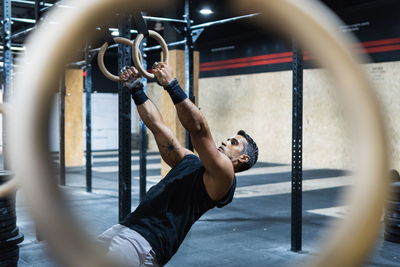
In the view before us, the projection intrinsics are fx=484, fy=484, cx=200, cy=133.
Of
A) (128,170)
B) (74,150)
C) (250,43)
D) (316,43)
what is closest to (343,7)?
(250,43)

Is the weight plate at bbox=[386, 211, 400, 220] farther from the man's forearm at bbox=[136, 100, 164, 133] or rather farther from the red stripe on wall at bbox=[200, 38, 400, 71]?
the red stripe on wall at bbox=[200, 38, 400, 71]

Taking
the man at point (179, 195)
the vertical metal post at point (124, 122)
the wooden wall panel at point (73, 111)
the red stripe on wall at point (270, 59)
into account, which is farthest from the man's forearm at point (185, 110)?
the wooden wall panel at point (73, 111)

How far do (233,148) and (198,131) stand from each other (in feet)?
1.29

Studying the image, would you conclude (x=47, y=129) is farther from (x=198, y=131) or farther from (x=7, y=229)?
(x=7, y=229)

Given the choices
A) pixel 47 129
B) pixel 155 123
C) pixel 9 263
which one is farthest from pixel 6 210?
pixel 47 129

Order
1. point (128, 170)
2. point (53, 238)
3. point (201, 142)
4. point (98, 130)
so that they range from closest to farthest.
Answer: point (53, 238)
point (201, 142)
point (128, 170)
point (98, 130)

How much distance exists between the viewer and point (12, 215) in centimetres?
379

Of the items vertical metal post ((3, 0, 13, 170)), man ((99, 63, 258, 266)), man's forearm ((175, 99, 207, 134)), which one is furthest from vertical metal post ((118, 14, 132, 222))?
vertical metal post ((3, 0, 13, 170))

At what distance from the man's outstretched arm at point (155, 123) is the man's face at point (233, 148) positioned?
0.25 meters

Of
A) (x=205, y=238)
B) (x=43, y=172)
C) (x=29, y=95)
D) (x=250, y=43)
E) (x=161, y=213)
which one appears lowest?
(x=205, y=238)

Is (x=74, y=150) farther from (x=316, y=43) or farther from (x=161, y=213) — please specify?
(x=316, y=43)

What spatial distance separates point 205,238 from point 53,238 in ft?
13.8

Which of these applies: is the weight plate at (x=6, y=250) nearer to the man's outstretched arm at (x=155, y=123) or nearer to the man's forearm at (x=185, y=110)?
the man's outstretched arm at (x=155, y=123)

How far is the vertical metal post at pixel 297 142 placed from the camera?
437 centimetres
